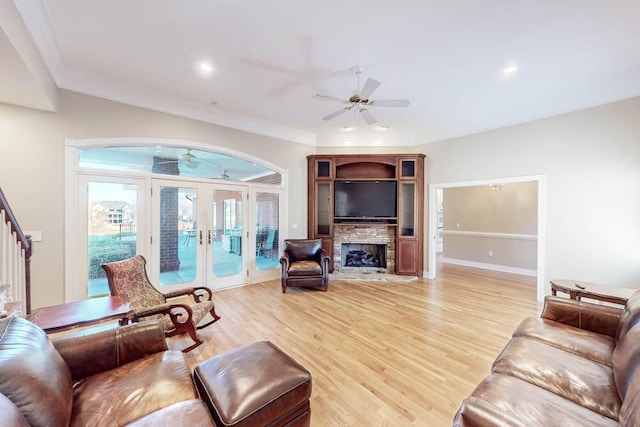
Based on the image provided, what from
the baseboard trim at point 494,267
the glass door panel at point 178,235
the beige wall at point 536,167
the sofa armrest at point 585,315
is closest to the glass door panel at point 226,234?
the glass door panel at point 178,235

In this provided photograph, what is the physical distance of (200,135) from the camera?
A: 4484 mm

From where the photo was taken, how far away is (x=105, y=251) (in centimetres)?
372

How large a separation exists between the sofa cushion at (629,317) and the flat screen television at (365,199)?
3.96 metres

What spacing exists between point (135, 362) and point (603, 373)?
2841 millimetres

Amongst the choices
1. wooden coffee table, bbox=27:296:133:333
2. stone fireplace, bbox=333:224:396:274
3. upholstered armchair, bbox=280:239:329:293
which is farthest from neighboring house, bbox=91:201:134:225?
stone fireplace, bbox=333:224:396:274

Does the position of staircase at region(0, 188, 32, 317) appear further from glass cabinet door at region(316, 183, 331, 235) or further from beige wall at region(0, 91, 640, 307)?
glass cabinet door at region(316, 183, 331, 235)

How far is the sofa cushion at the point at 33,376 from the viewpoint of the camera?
39.8 inches

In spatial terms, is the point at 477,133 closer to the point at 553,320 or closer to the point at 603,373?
the point at 553,320

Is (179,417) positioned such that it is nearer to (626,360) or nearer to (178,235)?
(626,360)

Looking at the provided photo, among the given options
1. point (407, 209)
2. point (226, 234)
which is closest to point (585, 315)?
point (407, 209)

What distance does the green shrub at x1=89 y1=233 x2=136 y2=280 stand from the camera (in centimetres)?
363

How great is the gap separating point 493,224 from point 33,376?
786cm

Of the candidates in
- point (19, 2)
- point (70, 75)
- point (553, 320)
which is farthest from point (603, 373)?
point (70, 75)

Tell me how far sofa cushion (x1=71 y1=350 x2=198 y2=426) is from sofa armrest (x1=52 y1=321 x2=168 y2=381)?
0.18 ft
